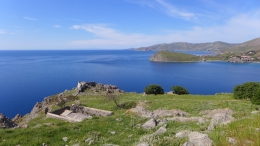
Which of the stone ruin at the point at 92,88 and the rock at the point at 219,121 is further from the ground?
the rock at the point at 219,121

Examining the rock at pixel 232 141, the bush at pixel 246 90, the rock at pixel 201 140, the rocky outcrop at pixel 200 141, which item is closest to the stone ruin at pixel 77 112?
the rock at pixel 201 140

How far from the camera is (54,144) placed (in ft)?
44.2

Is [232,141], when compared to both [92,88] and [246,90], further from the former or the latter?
[92,88]

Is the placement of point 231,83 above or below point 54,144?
below

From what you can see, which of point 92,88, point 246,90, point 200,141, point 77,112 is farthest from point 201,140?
point 92,88

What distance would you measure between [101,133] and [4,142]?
23.6 ft

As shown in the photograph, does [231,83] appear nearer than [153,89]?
No

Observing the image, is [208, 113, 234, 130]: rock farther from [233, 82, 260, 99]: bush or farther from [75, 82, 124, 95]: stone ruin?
[75, 82, 124, 95]: stone ruin

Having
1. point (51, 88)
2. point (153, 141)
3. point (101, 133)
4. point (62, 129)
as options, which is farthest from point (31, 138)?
point (51, 88)

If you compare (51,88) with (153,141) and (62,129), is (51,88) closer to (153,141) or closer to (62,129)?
(62,129)

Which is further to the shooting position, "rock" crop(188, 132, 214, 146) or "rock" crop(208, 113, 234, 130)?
"rock" crop(208, 113, 234, 130)

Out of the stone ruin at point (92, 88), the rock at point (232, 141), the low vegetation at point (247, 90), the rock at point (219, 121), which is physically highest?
the rock at point (232, 141)

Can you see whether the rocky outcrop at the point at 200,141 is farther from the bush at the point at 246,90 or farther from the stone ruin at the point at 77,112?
the bush at the point at 246,90

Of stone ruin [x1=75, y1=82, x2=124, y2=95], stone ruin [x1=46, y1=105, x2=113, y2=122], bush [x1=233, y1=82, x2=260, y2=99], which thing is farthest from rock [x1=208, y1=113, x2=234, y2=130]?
stone ruin [x1=75, y1=82, x2=124, y2=95]
